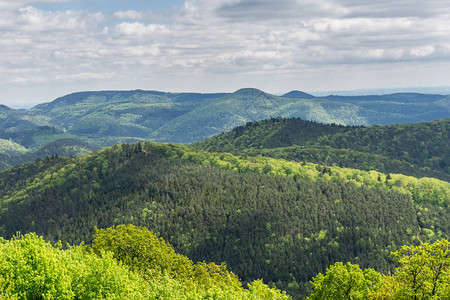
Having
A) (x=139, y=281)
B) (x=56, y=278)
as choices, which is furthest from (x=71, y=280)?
(x=139, y=281)

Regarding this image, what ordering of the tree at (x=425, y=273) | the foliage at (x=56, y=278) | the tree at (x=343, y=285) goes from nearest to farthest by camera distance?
the foliage at (x=56, y=278) → the tree at (x=425, y=273) → the tree at (x=343, y=285)

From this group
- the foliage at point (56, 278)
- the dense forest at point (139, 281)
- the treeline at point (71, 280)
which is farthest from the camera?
the dense forest at point (139, 281)

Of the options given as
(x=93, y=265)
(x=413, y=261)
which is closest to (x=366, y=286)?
→ (x=413, y=261)

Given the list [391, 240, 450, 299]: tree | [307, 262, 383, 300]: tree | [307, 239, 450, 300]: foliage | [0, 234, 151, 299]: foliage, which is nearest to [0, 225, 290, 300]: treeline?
[0, 234, 151, 299]: foliage

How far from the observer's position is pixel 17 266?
68.0m

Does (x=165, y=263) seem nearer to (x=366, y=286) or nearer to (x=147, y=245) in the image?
(x=147, y=245)

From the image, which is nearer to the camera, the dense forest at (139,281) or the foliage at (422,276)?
the foliage at (422,276)

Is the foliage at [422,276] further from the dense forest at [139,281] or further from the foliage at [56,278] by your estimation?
the foliage at [56,278]

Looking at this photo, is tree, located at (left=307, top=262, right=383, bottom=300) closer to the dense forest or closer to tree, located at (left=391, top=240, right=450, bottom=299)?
the dense forest

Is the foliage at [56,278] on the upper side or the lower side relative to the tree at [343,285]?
upper

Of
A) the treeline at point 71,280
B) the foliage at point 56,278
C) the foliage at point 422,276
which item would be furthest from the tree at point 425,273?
the foliage at point 56,278

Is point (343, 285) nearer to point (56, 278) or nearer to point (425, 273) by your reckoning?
point (425, 273)

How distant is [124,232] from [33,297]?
4265 cm

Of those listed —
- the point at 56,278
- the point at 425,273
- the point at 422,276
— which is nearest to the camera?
the point at 422,276
